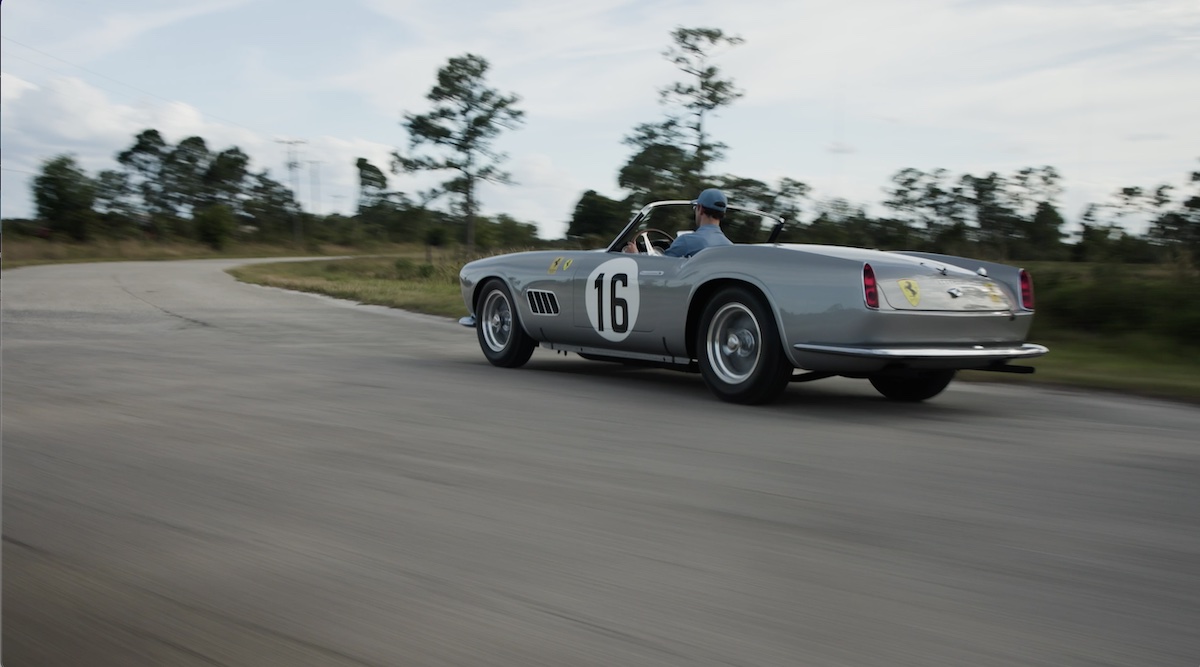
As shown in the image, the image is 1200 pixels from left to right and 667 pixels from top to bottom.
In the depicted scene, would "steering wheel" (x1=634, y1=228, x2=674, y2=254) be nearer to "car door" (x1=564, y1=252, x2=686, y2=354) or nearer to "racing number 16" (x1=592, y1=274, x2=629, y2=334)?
"car door" (x1=564, y1=252, x2=686, y2=354)

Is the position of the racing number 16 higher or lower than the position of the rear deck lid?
lower

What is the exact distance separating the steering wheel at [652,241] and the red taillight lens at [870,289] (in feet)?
6.80

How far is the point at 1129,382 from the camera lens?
7777 mm

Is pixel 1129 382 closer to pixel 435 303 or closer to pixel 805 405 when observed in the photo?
pixel 805 405

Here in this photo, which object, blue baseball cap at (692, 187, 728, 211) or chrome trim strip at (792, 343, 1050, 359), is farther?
blue baseball cap at (692, 187, 728, 211)

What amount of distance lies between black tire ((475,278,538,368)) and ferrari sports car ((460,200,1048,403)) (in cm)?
48

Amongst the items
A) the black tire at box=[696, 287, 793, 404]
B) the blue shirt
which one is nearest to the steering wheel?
the blue shirt

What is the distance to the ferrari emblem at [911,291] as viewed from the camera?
5.73 m

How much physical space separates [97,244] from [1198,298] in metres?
56.0

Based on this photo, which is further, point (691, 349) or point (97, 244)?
point (97, 244)

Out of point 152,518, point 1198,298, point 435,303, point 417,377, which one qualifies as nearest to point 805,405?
point 417,377

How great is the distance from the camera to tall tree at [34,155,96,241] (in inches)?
2265

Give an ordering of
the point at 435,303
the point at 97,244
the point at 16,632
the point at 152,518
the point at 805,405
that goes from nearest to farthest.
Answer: the point at 16,632 → the point at 152,518 → the point at 805,405 → the point at 435,303 → the point at 97,244

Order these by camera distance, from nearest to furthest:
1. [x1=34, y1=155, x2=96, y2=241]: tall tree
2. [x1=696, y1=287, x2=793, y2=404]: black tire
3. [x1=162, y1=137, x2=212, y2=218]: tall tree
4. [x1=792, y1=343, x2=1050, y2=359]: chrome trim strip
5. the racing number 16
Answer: [x1=792, y1=343, x2=1050, y2=359]: chrome trim strip < [x1=696, y1=287, x2=793, y2=404]: black tire < the racing number 16 < [x1=34, y1=155, x2=96, y2=241]: tall tree < [x1=162, y1=137, x2=212, y2=218]: tall tree
